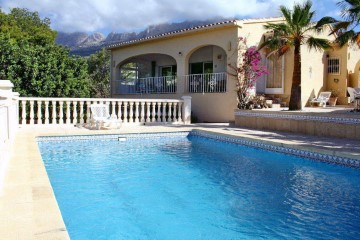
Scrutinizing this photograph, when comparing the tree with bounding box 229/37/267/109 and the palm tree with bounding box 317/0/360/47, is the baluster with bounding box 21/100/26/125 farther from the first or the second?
the palm tree with bounding box 317/0/360/47

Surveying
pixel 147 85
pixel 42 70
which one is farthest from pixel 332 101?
pixel 42 70

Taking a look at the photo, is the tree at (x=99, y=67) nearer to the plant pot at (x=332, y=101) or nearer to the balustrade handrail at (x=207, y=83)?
the balustrade handrail at (x=207, y=83)

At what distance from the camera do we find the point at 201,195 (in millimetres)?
5742

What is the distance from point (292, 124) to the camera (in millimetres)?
12078

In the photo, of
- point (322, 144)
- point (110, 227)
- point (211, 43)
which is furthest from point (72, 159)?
point (211, 43)

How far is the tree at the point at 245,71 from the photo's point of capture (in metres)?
15.3

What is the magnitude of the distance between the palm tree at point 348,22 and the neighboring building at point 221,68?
14.9ft

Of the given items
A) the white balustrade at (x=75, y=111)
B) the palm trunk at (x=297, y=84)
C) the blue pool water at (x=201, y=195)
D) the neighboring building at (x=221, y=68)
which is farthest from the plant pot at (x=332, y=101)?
the blue pool water at (x=201, y=195)

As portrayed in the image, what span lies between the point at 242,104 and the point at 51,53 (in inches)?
362

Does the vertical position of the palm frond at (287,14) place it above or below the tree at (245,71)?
above

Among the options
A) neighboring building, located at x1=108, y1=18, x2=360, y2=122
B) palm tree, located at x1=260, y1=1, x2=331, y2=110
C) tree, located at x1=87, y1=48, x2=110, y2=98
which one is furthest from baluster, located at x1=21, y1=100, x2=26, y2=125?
tree, located at x1=87, y1=48, x2=110, y2=98

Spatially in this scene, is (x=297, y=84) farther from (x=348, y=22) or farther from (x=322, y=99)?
(x=322, y=99)

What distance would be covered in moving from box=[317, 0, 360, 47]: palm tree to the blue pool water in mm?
5563

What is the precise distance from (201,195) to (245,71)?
10.7m
